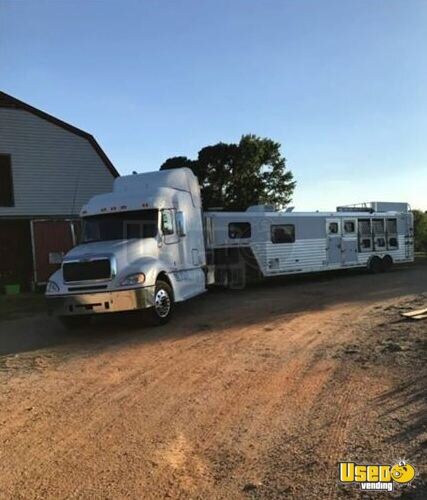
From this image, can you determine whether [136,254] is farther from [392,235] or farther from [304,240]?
[392,235]

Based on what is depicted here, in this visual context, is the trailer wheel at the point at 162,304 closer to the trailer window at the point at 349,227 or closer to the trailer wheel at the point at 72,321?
the trailer wheel at the point at 72,321

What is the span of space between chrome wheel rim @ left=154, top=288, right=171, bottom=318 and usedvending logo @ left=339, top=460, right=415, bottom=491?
6.95m

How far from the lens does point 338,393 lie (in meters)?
6.20

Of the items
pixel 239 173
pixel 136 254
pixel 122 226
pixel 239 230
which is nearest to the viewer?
pixel 136 254

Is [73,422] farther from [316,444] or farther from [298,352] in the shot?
[298,352]

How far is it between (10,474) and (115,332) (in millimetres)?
6266

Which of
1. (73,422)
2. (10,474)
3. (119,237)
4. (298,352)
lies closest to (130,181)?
(119,237)

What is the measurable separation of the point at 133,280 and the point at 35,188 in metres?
12.7

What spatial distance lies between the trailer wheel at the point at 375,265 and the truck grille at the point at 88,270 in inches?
534

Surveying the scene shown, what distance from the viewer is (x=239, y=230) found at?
17219 mm

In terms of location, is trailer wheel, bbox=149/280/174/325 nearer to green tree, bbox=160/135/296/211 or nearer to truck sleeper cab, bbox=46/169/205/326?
truck sleeper cab, bbox=46/169/205/326

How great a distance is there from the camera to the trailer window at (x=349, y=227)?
2073 centimetres

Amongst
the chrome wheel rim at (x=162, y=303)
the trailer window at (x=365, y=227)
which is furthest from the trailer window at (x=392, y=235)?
the chrome wheel rim at (x=162, y=303)

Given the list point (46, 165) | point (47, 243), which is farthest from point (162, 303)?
point (46, 165)
